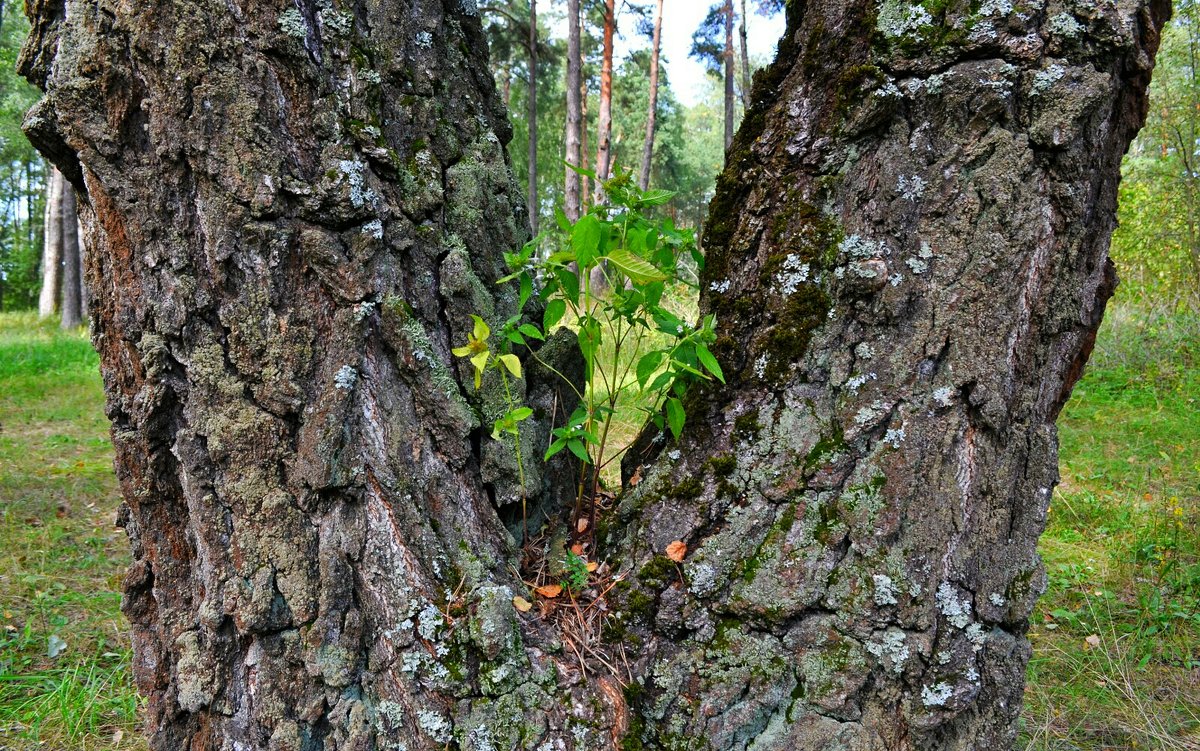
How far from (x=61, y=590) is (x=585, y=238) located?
3321 millimetres

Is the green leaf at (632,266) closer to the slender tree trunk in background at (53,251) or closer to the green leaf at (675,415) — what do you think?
the green leaf at (675,415)

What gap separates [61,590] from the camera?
3172 mm

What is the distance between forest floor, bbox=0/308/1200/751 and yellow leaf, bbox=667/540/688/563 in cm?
148

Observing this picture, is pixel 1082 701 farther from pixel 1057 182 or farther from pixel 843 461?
pixel 1057 182

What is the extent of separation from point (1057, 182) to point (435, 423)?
133cm

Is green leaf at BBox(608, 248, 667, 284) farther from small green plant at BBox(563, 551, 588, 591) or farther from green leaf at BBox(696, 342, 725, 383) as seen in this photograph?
small green plant at BBox(563, 551, 588, 591)

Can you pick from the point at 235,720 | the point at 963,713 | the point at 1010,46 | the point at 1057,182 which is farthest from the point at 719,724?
the point at 1010,46

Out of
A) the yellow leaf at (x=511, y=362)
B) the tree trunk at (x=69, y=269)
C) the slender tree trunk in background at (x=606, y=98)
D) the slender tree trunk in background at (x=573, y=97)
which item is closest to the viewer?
the yellow leaf at (x=511, y=362)

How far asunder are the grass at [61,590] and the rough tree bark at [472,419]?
116 centimetres

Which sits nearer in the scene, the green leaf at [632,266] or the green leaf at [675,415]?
the green leaf at [632,266]

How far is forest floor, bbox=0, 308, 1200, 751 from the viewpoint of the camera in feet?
7.45

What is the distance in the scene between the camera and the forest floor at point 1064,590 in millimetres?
2270

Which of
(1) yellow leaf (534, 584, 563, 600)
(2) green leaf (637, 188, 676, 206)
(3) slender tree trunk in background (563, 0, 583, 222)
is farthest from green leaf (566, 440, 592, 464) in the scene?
(3) slender tree trunk in background (563, 0, 583, 222)

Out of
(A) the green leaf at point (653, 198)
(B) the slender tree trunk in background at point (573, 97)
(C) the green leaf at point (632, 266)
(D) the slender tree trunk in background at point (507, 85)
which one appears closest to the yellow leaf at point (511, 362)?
(C) the green leaf at point (632, 266)
